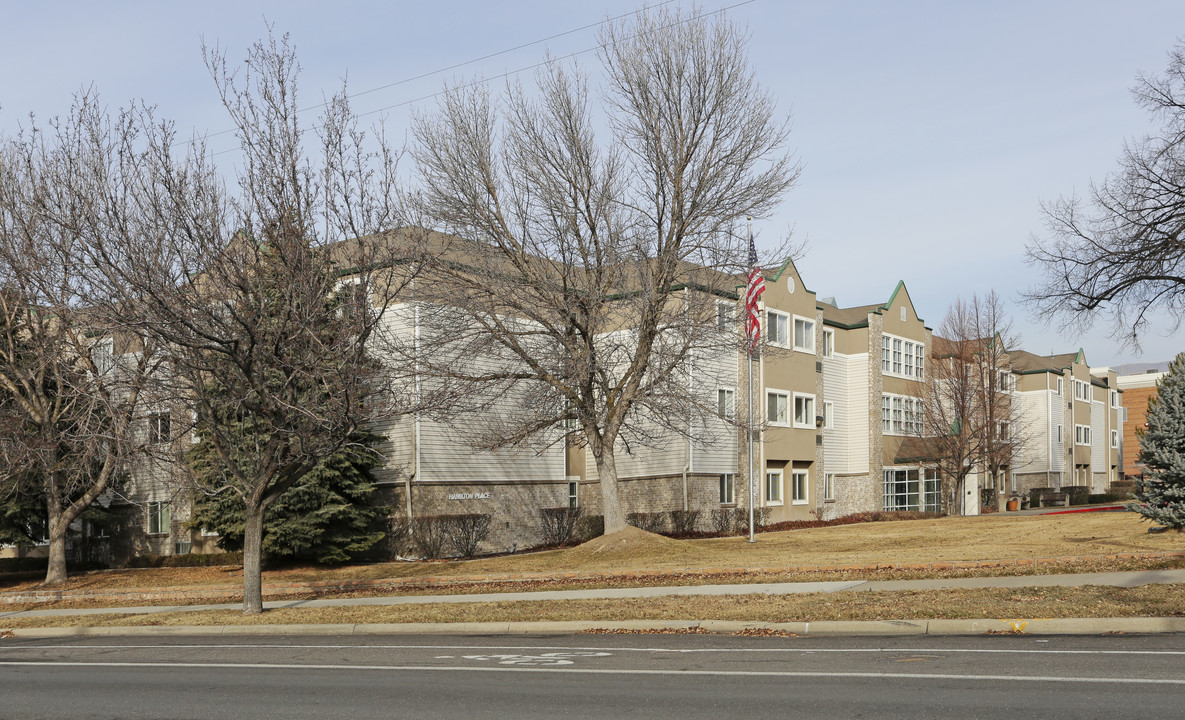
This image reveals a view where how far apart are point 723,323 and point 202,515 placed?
47.9 ft

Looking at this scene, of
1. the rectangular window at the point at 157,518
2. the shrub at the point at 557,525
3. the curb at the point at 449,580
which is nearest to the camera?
the curb at the point at 449,580

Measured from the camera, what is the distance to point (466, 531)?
29438 mm

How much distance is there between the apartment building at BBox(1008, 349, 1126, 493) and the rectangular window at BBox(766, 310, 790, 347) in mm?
20885

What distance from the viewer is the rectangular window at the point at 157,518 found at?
3450 cm

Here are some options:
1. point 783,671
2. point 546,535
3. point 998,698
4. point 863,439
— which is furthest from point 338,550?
point 863,439

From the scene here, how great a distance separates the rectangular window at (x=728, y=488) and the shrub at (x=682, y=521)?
239 cm

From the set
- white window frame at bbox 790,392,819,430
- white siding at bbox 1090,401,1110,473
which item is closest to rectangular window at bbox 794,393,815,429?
white window frame at bbox 790,392,819,430

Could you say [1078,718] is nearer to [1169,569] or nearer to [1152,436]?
[1169,569]

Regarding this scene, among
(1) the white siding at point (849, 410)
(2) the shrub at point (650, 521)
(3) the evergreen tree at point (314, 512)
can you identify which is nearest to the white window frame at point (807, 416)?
(1) the white siding at point (849, 410)

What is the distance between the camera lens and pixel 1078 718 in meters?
7.17

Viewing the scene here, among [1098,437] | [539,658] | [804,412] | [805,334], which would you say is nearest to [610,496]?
[539,658]

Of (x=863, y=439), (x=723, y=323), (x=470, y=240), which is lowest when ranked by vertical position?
(x=863, y=439)

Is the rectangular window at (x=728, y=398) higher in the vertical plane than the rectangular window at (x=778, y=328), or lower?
lower

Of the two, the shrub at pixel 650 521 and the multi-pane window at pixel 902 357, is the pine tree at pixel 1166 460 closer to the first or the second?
the shrub at pixel 650 521
